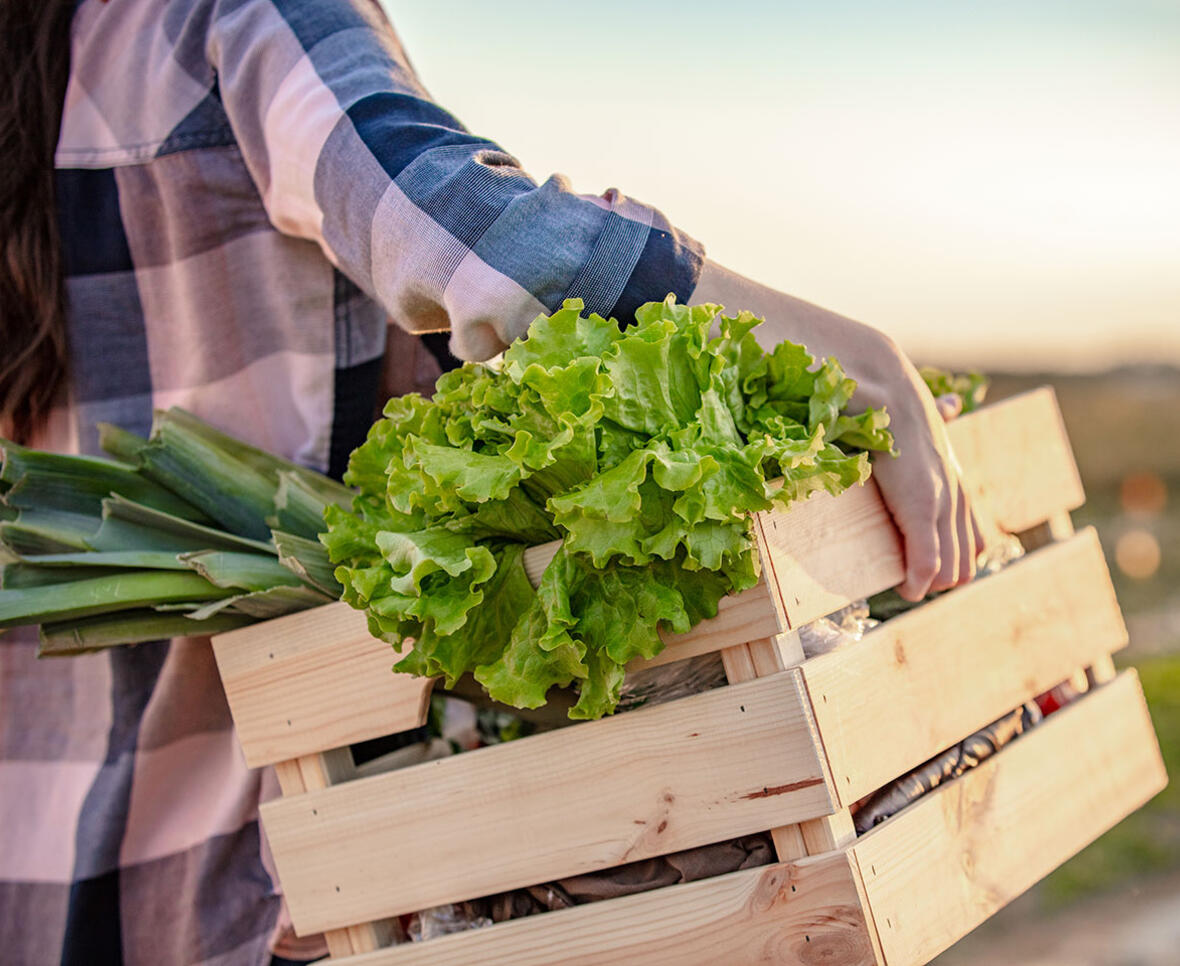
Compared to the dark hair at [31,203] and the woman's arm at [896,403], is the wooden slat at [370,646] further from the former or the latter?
the dark hair at [31,203]

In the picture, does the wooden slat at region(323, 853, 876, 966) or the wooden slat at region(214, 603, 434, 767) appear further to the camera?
the wooden slat at region(214, 603, 434, 767)

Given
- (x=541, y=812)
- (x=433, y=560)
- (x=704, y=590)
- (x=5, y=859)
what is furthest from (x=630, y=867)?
(x=5, y=859)

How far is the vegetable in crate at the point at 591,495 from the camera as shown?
1.27 m

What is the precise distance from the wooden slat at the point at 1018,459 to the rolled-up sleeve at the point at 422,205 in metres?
0.69

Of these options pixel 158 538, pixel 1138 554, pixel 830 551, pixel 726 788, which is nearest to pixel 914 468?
pixel 830 551

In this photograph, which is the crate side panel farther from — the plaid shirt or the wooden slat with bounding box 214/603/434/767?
the plaid shirt

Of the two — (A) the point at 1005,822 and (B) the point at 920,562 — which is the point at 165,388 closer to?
(B) the point at 920,562

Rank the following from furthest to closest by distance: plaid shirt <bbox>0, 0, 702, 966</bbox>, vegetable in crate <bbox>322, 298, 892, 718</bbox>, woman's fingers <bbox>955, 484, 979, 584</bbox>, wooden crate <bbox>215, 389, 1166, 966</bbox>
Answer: plaid shirt <bbox>0, 0, 702, 966</bbox>
woman's fingers <bbox>955, 484, 979, 584</bbox>
wooden crate <bbox>215, 389, 1166, 966</bbox>
vegetable in crate <bbox>322, 298, 892, 718</bbox>

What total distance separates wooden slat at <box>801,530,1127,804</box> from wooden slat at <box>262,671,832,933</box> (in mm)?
82

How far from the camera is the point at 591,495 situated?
4.11 ft

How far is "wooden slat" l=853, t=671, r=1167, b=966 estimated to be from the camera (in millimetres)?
1444

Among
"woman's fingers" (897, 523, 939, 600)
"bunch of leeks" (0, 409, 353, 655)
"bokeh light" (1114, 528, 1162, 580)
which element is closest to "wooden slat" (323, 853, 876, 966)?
"woman's fingers" (897, 523, 939, 600)

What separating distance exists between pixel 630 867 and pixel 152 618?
791mm

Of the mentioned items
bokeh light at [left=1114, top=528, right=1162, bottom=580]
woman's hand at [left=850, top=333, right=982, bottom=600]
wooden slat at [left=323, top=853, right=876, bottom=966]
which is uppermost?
woman's hand at [left=850, top=333, right=982, bottom=600]
